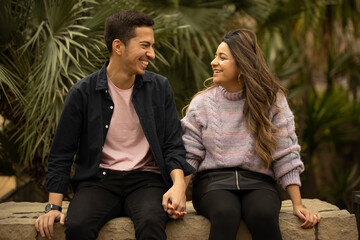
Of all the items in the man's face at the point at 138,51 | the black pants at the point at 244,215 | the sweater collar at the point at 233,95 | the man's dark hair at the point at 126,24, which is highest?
the man's dark hair at the point at 126,24

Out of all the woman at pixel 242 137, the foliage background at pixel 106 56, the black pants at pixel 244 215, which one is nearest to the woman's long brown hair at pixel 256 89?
the woman at pixel 242 137

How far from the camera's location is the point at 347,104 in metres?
8.38

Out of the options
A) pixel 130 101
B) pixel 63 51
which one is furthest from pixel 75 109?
pixel 63 51

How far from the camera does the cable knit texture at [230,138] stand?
3.15 m

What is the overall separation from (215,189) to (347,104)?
582 cm

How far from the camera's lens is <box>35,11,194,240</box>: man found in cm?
303

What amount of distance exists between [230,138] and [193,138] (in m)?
0.22

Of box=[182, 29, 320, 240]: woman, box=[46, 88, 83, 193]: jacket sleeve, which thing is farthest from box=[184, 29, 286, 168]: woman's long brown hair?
box=[46, 88, 83, 193]: jacket sleeve

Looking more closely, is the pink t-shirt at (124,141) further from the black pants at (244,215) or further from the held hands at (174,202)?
the black pants at (244,215)

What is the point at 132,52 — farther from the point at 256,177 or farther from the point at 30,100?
the point at 30,100

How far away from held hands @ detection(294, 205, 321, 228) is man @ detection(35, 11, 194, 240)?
63 centimetres

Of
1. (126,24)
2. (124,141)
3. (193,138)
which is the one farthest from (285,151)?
(126,24)

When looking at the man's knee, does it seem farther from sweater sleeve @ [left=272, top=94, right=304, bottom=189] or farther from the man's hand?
sweater sleeve @ [left=272, top=94, right=304, bottom=189]

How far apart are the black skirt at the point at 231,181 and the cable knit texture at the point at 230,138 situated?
1.3 inches
